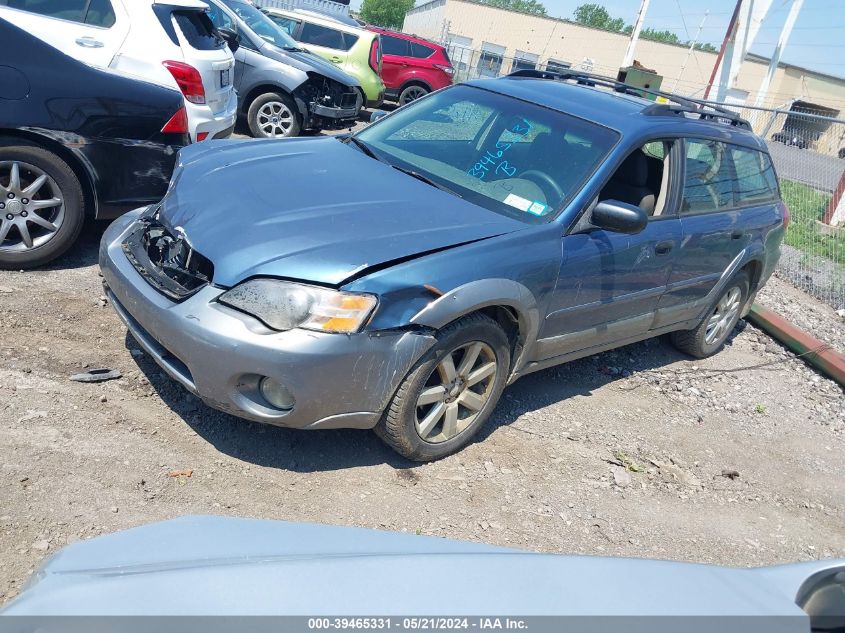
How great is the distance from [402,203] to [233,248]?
3.02 feet

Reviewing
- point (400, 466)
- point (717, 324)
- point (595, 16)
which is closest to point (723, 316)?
point (717, 324)

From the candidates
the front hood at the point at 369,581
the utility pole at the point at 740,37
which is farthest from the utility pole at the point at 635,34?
the front hood at the point at 369,581

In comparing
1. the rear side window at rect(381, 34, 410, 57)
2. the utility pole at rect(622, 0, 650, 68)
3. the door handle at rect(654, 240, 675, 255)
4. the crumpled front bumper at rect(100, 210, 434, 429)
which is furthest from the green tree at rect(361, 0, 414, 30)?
the crumpled front bumper at rect(100, 210, 434, 429)

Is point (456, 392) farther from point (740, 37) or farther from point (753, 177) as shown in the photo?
point (740, 37)

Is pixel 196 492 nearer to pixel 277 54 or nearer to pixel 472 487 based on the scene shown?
pixel 472 487

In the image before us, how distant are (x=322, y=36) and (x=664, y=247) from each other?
10.2 meters

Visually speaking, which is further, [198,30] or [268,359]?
[198,30]

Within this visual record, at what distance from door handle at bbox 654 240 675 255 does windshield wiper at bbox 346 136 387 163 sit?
1716mm

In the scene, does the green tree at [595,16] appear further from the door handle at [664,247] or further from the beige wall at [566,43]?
the door handle at [664,247]

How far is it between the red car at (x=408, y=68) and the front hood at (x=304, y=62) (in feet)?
17.2

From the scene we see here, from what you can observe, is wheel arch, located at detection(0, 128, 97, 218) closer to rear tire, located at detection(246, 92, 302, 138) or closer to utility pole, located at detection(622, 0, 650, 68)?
rear tire, located at detection(246, 92, 302, 138)

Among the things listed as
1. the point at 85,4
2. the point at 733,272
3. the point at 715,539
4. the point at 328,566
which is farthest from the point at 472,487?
the point at 85,4

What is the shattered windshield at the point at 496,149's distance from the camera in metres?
4.03

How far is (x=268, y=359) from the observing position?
9.91ft
